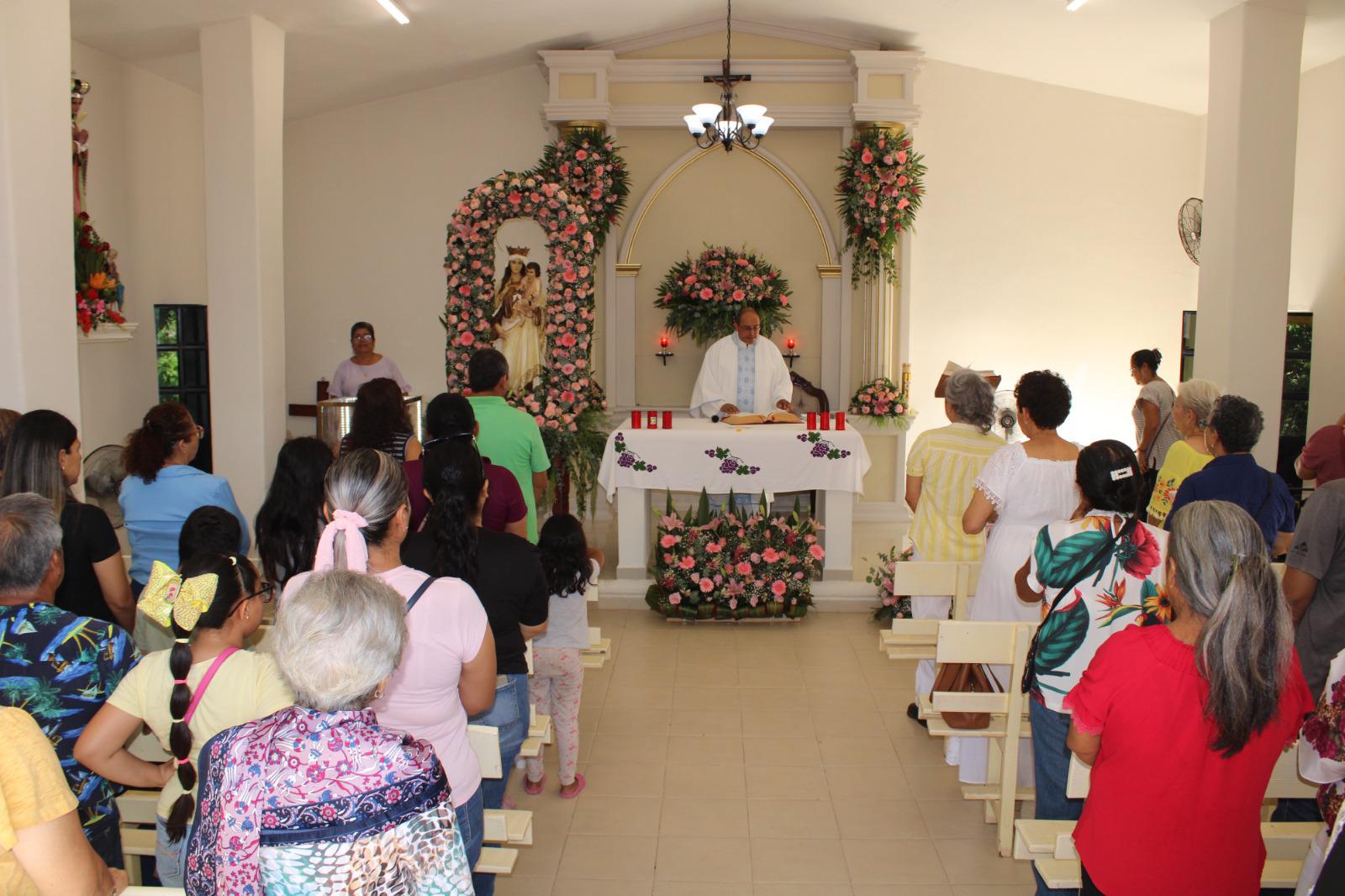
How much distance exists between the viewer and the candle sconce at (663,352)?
9914 millimetres

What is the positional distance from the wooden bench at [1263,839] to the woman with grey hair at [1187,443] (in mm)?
1615

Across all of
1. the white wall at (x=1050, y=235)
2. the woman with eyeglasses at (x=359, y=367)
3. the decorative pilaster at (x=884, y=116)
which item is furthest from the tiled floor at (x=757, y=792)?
the white wall at (x=1050, y=235)

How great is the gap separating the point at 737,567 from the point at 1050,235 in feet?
18.1

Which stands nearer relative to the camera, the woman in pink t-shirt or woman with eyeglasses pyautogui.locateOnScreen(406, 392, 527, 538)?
the woman in pink t-shirt

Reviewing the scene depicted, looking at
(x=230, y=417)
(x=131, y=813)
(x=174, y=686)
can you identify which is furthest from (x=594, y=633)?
(x=230, y=417)

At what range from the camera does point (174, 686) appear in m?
2.24

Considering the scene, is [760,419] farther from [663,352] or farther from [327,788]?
[327,788]

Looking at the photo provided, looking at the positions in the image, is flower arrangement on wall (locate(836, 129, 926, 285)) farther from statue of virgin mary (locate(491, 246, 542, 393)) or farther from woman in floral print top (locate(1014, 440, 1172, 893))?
woman in floral print top (locate(1014, 440, 1172, 893))

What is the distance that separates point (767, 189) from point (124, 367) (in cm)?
547

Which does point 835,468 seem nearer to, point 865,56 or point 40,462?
point 865,56

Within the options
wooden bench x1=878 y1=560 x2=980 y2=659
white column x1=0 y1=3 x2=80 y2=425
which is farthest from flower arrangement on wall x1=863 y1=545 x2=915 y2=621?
white column x1=0 y1=3 x2=80 y2=425

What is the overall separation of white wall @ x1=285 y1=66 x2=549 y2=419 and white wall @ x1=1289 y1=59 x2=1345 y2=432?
6.26 metres

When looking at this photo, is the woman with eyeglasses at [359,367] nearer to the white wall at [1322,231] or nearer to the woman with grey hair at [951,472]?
the woman with grey hair at [951,472]

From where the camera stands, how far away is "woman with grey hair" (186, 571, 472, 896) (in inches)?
65.1
